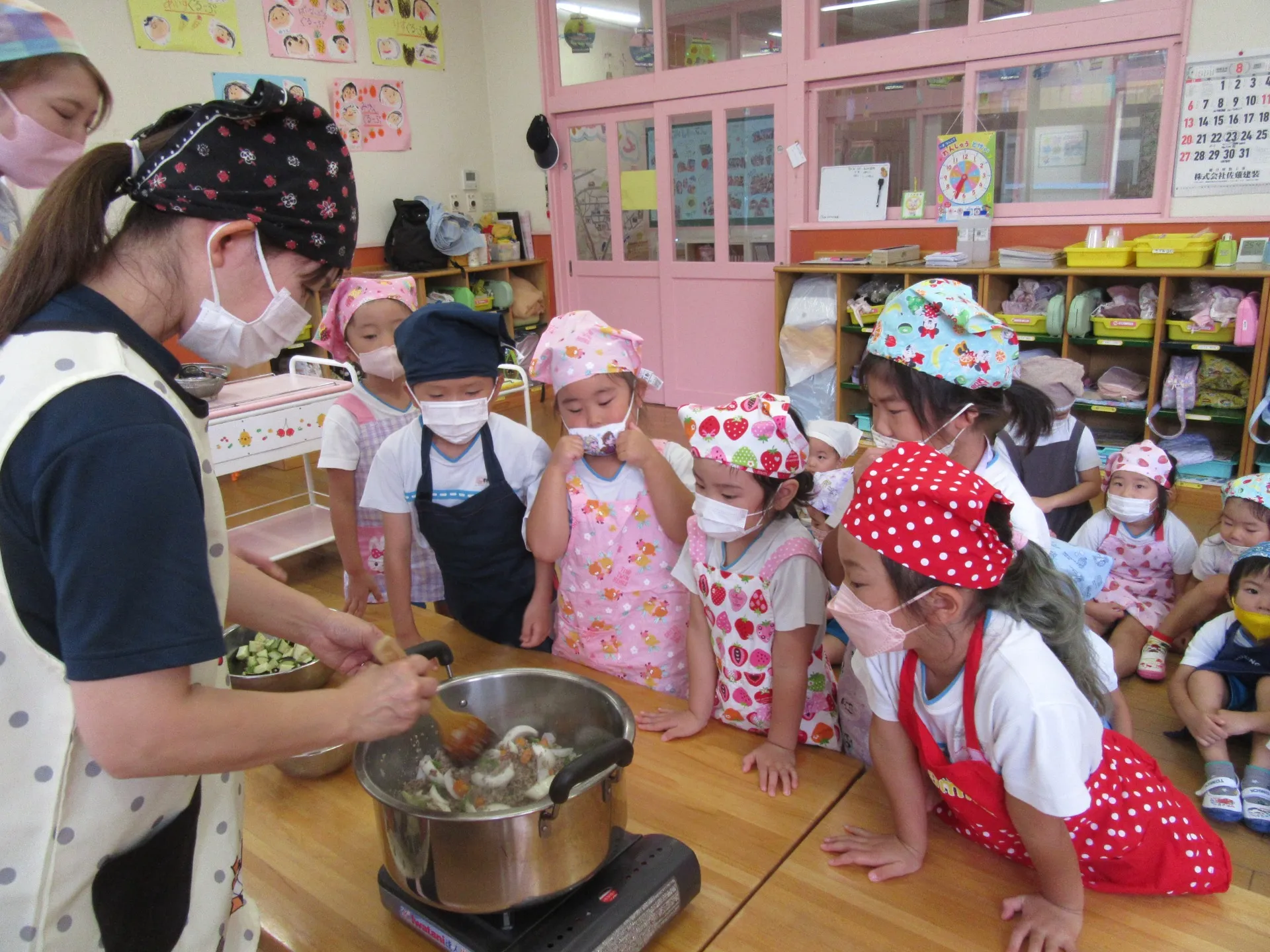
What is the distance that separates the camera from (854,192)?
5586 millimetres

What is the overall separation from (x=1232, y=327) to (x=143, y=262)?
4.62 metres

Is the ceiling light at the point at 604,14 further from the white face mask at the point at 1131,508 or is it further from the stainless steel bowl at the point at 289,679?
the stainless steel bowl at the point at 289,679

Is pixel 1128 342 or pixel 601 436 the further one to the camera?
pixel 1128 342

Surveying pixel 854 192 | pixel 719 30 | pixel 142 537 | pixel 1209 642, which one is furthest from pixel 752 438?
pixel 719 30

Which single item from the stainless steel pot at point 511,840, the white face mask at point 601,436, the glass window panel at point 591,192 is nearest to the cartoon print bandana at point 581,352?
the white face mask at point 601,436

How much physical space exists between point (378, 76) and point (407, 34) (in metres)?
0.46

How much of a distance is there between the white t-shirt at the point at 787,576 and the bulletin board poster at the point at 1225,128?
4.05 m

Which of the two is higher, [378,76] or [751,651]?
[378,76]

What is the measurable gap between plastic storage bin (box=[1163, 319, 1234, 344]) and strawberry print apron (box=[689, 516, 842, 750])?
3.59 m

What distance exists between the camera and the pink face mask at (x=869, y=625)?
114 cm

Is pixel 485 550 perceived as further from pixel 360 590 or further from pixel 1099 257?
pixel 1099 257

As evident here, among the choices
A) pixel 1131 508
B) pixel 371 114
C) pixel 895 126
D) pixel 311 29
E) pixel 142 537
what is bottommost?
pixel 1131 508

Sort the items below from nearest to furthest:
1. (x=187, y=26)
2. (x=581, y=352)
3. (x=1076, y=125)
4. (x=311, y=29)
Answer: (x=581, y=352) → (x=1076, y=125) → (x=187, y=26) → (x=311, y=29)

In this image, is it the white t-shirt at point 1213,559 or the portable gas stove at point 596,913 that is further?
the white t-shirt at point 1213,559
